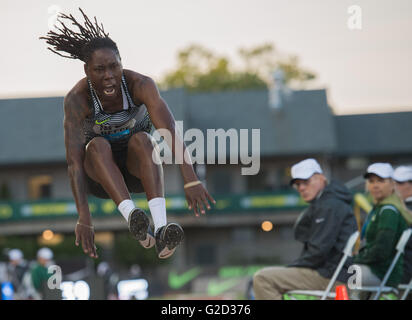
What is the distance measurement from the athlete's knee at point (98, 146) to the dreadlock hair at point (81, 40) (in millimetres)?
455

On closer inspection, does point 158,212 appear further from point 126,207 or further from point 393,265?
point 393,265

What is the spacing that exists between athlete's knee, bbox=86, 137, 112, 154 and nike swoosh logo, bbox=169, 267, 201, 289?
2723 cm

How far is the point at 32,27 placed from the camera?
5246mm

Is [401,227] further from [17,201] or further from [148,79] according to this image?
[17,201]

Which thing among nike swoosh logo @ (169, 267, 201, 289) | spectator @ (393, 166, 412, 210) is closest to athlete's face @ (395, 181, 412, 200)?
spectator @ (393, 166, 412, 210)

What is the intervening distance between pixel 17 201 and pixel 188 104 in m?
9.52

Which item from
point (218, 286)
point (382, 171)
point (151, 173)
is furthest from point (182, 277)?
point (151, 173)

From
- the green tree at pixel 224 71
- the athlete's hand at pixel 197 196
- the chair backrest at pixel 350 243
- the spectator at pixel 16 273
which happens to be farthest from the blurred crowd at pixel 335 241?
the green tree at pixel 224 71

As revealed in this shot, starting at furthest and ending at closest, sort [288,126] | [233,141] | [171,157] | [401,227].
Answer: [288,126], [401,227], [233,141], [171,157]

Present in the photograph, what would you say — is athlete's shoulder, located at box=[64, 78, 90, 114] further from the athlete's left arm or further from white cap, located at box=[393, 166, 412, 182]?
white cap, located at box=[393, 166, 412, 182]

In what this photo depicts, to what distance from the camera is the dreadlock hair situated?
4613 mm

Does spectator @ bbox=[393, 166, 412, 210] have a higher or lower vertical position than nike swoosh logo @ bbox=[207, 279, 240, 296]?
higher

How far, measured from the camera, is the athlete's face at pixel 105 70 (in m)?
4.52
